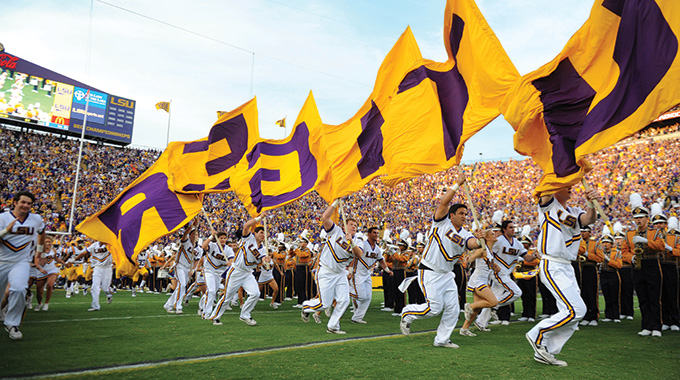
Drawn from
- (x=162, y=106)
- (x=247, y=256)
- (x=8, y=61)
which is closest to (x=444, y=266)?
(x=247, y=256)

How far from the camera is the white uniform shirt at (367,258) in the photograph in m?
12.2

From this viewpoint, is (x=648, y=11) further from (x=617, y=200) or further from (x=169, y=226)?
(x=617, y=200)

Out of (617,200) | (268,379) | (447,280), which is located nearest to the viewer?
(268,379)

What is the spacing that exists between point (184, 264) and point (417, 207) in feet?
93.4

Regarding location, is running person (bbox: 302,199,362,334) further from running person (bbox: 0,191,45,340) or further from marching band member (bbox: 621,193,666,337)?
marching band member (bbox: 621,193,666,337)

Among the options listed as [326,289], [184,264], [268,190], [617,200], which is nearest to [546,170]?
[326,289]

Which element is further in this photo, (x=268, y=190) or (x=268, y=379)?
(x=268, y=190)

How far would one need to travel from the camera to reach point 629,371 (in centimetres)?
578

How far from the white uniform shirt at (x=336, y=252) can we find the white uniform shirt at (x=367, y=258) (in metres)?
2.13

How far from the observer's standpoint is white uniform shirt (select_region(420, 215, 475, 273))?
7352 millimetres

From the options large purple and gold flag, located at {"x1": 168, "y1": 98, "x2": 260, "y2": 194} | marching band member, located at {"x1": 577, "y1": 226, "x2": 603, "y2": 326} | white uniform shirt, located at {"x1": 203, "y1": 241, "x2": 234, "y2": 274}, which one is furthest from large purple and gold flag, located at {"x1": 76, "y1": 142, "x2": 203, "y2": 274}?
marching band member, located at {"x1": 577, "y1": 226, "x2": 603, "y2": 326}

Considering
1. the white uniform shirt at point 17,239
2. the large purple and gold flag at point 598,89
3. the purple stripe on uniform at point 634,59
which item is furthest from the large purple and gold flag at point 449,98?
the white uniform shirt at point 17,239

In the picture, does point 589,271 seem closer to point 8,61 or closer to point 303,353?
point 303,353

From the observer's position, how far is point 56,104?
135 ft
